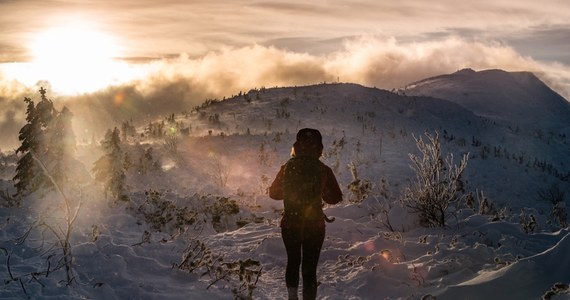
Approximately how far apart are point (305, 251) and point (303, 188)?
0.80 metres

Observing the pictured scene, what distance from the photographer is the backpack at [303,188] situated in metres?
5.68

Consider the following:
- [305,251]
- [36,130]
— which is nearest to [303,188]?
[305,251]

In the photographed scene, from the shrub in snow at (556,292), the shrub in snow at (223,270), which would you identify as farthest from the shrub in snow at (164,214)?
the shrub in snow at (556,292)

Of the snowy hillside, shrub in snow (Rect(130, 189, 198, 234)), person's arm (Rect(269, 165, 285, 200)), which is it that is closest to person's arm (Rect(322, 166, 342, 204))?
person's arm (Rect(269, 165, 285, 200))

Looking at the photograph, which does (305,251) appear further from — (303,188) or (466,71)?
(466,71)

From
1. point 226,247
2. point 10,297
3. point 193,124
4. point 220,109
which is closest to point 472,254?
point 226,247

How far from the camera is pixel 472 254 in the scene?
7.52 m

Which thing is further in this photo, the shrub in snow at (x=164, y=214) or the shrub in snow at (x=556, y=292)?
the shrub in snow at (x=164, y=214)

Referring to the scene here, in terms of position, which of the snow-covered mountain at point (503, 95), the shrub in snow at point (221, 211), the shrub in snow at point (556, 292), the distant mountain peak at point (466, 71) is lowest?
the shrub in snow at point (221, 211)

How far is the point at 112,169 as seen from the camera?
13.9m

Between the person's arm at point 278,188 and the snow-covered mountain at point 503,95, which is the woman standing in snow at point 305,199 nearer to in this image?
the person's arm at point 278,188

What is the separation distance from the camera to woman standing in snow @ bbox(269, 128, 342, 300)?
18.7 feet

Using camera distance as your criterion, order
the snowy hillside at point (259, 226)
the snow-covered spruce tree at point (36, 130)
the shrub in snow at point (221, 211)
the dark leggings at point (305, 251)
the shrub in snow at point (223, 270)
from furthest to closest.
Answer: the snow-covered spruce tree at point (36, 130)
the shrub in snow at point (221, 211)
the shrub in snow at point (223, 270)
the snowy hillside at point (259, 226)
the dark leggings at point (305, 251)

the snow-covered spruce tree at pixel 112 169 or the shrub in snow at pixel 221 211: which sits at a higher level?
the snow-covered spruce tree at pixel 112 169
